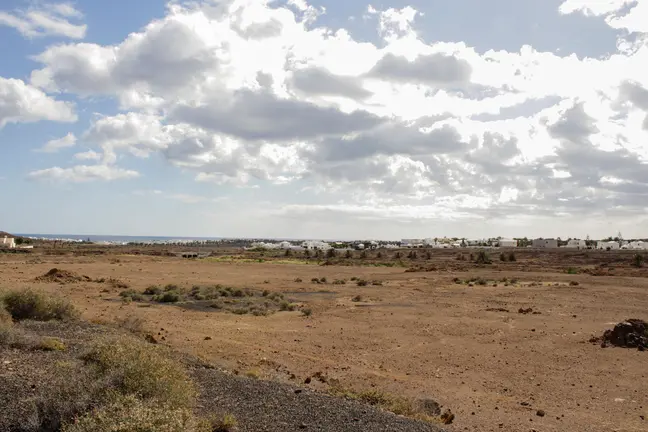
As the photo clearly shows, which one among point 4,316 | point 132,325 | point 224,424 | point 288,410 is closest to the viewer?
point 224,424

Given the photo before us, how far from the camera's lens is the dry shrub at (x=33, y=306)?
2014 cm

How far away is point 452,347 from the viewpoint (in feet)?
69.2

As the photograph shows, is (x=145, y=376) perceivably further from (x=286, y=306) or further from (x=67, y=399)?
(x=286, y=306)

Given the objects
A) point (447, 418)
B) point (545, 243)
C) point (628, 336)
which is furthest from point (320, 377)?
point (545, 243)

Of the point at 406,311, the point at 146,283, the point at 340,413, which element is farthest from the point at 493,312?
the point at 146,283

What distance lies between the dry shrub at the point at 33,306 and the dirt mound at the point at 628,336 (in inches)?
809

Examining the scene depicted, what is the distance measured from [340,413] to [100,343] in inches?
196

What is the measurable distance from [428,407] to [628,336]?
12865 millimetres

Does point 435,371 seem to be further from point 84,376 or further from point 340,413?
point 84,376

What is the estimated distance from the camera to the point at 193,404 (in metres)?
9.50

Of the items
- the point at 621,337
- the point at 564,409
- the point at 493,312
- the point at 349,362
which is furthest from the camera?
the point at 493,312

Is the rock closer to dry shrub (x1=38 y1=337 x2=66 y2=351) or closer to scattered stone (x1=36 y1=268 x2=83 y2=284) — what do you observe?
dry shrub (x1=38 y1=337 x2=66 y2=351)

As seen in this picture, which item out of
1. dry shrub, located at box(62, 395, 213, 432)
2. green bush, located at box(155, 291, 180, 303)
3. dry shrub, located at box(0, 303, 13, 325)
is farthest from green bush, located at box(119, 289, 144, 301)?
dry shrub, located at box(62, 395, 213, 432)

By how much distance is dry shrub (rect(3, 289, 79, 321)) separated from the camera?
66.1ft
